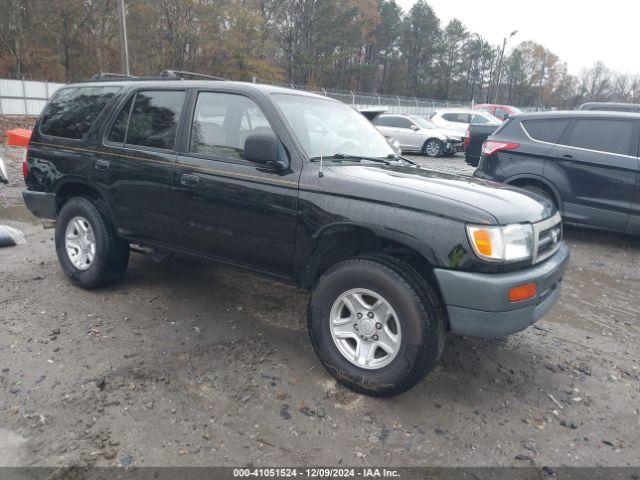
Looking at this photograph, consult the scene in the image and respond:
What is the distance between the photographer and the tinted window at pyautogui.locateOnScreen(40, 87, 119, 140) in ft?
14.8

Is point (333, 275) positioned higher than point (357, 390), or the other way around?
point (333, 275)

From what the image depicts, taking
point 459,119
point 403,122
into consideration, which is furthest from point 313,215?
point 459,119

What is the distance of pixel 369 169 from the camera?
11.6 feet

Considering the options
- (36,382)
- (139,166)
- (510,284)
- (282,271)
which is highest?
(139,166)

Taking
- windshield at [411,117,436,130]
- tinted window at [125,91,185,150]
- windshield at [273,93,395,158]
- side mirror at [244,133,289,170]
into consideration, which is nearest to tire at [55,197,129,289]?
tinted window at [125,91,185,150]

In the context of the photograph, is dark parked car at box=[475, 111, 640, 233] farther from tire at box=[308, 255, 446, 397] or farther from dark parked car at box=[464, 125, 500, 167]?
tire at box=[308, 255, 446, 397]

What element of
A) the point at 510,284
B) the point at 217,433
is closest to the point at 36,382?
the point at 217,433

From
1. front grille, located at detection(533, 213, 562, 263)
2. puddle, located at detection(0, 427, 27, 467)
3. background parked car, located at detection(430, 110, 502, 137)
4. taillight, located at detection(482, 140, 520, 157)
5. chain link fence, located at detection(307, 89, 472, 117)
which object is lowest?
puddle, located at detection(0, 427, 27, 467)

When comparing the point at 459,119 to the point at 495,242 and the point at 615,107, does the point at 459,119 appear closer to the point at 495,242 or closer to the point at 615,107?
the point at 615,107

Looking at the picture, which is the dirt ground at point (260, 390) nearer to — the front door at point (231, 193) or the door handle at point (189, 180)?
the front door at point (231, 193)

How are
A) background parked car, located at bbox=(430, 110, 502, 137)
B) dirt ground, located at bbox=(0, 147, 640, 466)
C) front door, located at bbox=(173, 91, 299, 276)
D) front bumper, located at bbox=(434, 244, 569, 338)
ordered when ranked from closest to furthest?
dirt ground, located at bbox=(0, 147, 640, 466) → front bumper, located at bbox=(434, 244, 569, 338) → front door, located at bbox=(173, 91, 299, 276) → background parked car, located at bbox=(430, 110, 502, 137)

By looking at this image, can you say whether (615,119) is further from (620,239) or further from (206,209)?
(206,209)

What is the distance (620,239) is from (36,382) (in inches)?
300

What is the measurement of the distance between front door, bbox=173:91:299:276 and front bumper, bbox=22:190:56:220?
63.8 inches
